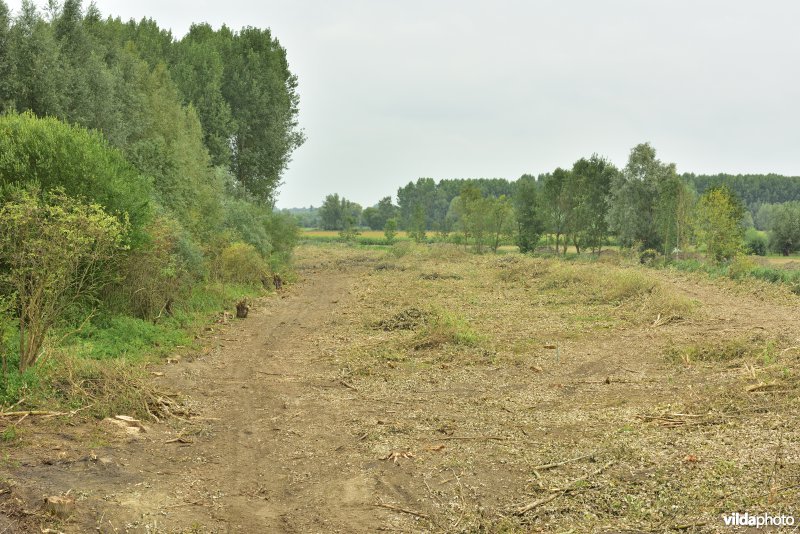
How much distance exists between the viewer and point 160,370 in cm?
1409

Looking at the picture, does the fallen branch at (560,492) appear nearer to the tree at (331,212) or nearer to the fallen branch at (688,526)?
the fallen branch at (688,526)

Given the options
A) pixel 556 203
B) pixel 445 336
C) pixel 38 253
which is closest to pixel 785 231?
pixel 556 203

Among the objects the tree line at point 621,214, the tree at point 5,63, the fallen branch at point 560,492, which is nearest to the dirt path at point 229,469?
the fallen branch at point 560,492

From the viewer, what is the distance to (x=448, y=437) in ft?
32.7

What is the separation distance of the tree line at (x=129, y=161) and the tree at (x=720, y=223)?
81.9 ft

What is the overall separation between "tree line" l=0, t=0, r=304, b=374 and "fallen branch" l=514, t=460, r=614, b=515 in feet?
27.1

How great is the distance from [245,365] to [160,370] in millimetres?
1994

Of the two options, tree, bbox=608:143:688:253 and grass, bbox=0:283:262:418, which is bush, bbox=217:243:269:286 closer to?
grass, bbox=0:283:262:418

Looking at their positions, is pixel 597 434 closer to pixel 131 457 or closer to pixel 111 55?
pixel 131 457

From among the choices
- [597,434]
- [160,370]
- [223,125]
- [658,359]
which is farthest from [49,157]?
[223,125]

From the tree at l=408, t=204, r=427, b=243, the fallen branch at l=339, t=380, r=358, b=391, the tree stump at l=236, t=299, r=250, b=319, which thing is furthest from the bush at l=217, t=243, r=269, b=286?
the tree at l=408, t=204, r=427, b=243

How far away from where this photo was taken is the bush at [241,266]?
87.0 feet

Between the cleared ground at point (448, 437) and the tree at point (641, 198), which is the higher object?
the tree at point (641, 198)

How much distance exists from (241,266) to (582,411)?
780 inches
